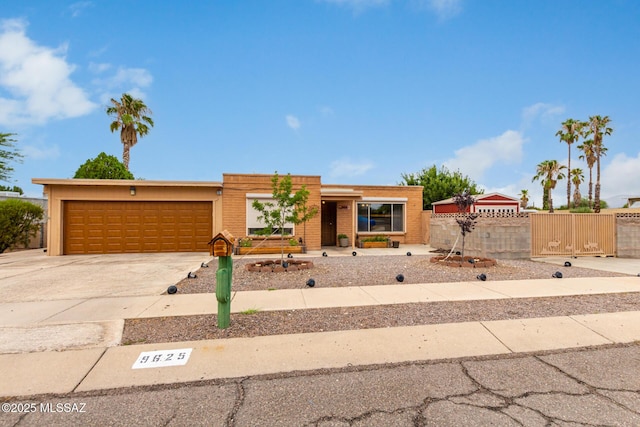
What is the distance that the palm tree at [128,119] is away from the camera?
25.3 m

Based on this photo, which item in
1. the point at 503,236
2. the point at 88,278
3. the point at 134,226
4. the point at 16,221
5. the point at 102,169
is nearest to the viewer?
the point at 88,278

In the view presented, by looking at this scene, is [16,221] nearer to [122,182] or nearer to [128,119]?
[122,182]

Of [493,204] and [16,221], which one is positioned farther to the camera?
[493,204]

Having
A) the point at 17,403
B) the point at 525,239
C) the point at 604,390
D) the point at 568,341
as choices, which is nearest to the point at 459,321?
the point at 568,341

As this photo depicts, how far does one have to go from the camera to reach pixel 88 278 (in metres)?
8.47

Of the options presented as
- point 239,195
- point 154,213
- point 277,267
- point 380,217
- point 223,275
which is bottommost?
point 277,267

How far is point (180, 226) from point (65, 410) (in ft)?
42.7

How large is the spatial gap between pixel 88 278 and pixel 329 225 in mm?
12185

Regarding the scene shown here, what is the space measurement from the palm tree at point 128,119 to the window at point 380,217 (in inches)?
808

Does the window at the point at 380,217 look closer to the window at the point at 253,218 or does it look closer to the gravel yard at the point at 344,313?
the window at the point at 253,218

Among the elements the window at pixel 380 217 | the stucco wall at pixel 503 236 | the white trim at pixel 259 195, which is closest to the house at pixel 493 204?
the window at pixel 380 217

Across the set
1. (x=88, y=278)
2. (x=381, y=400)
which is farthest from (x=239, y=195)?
(x=381, y=400)

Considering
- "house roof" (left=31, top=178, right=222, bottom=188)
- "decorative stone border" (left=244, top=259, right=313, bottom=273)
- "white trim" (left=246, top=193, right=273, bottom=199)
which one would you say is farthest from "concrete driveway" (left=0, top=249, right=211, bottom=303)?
"white trim" (left=246, top=193, right=273, bottom=199)

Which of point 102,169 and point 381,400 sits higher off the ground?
point 102,169
